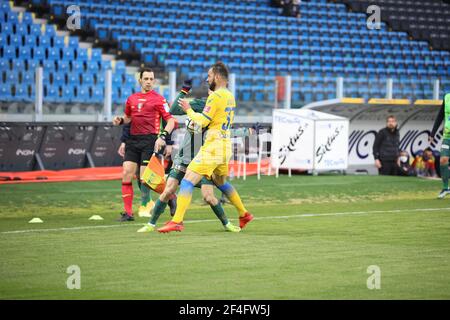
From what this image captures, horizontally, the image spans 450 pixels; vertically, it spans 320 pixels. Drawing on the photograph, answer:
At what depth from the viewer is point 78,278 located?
8.85 meters

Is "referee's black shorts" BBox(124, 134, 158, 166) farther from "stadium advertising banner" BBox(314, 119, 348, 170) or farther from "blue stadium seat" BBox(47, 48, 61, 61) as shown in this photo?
"blue stadium seat" BBox(47, 48, 61, 61)

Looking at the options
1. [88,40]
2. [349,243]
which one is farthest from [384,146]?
[349,243]

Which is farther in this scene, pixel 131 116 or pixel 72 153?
pixel 72 153

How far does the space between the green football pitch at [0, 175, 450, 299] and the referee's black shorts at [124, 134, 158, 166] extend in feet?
3.20

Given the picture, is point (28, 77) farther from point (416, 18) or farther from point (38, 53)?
point (416, 18)

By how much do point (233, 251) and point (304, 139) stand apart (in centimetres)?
1466

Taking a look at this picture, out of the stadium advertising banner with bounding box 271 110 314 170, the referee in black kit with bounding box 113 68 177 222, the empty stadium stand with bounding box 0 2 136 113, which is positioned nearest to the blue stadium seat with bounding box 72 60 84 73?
the empty stadium stand with bounding box 0 2 136 113

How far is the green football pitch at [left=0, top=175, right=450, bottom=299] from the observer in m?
8.59

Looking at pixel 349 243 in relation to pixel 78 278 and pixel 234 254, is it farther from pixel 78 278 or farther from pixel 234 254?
pixel 78 278

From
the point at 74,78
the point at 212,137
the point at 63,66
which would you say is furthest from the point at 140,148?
the point at 63,66

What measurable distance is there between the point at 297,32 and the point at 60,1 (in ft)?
31.6

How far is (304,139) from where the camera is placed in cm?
2553

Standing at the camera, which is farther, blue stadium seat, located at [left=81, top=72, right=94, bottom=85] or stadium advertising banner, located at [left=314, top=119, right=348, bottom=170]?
blue stadium seat, located at [left=81, top=72, right=94, bottom=85]

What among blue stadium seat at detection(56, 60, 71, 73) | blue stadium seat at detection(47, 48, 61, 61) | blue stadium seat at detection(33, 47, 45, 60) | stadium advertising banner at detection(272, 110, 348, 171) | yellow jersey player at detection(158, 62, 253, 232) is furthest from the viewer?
blue stadium seat at detection(47, 48, 61, 61)
